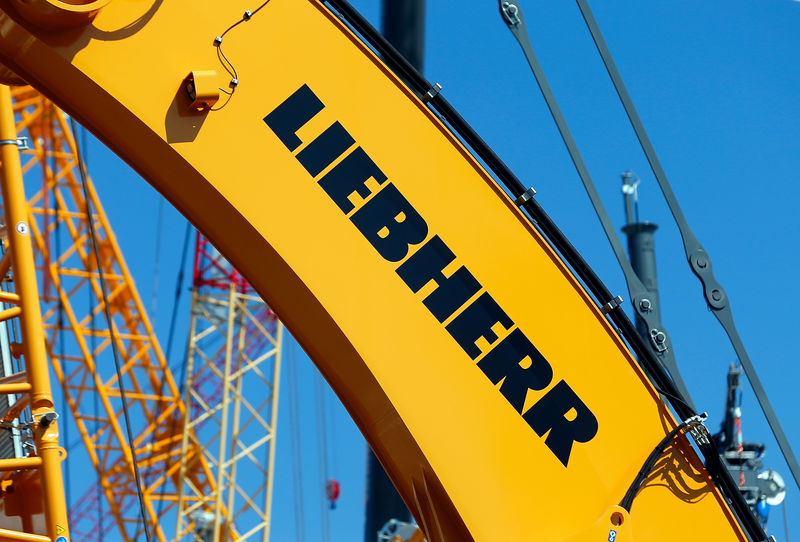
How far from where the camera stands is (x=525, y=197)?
3.94 m

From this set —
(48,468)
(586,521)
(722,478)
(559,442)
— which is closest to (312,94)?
(559,442)

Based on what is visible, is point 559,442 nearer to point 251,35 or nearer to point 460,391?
point 460,391

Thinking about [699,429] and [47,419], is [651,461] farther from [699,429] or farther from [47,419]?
[47,419]

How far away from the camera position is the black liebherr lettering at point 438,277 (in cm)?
369

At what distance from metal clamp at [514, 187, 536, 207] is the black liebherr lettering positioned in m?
0.36

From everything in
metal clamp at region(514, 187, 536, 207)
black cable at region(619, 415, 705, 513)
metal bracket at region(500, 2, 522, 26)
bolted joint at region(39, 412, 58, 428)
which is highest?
metal bracket at region(500, 2, 522, 26)

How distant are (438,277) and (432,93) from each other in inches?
28.3

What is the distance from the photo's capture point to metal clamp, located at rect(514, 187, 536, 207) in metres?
3.94

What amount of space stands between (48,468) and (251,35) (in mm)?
3183

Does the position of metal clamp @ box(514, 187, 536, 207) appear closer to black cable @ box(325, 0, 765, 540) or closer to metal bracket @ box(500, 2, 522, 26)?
black cable @ box(325, 0, 765, 540)

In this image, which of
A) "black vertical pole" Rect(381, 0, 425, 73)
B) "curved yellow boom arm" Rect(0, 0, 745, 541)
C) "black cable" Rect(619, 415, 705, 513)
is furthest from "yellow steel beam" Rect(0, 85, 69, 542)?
"black cable" Rect(619, 415, 705, 513)

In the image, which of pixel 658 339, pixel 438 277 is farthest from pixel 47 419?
pixel 658 339

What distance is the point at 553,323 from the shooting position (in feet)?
12.5

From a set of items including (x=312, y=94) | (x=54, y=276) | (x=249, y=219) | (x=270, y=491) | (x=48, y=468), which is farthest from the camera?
(x=270, y=491)
